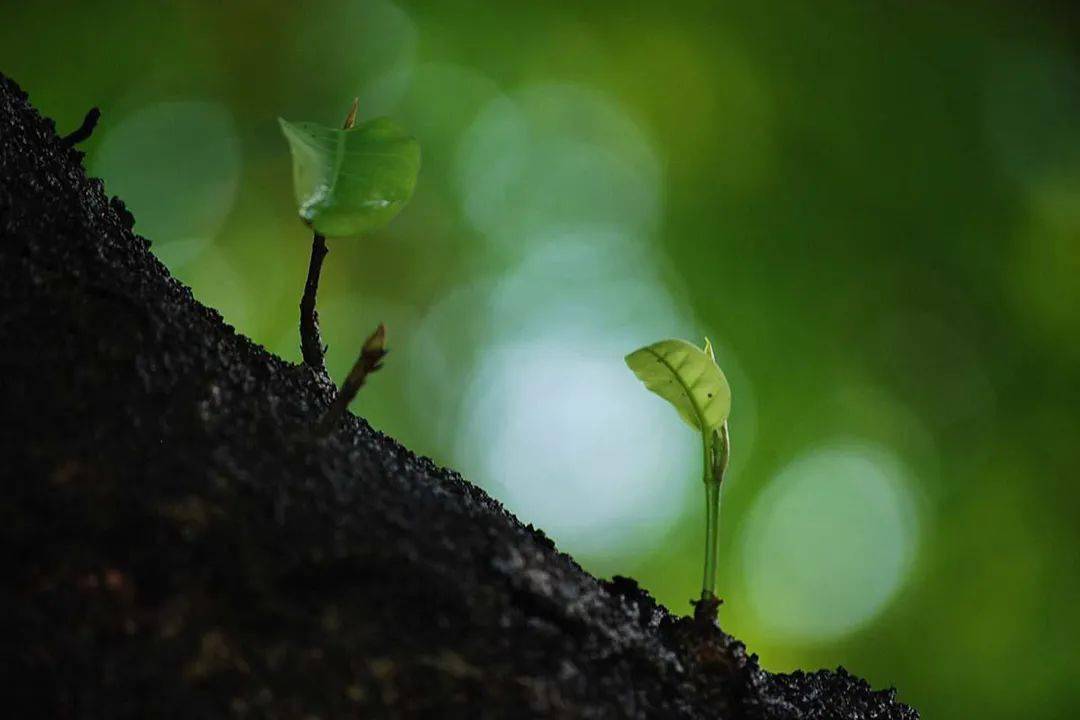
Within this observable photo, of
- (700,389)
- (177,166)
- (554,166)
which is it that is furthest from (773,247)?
(700,389)

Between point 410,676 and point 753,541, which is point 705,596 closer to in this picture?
point 410,676

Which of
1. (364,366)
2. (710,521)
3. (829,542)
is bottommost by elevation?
(364,366)

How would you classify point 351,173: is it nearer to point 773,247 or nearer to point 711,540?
point 711,540

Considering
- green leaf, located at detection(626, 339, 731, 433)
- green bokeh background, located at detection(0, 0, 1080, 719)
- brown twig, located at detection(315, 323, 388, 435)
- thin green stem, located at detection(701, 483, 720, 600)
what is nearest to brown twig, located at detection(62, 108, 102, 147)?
brown twig, located at detection(315, 323, 388, 435)

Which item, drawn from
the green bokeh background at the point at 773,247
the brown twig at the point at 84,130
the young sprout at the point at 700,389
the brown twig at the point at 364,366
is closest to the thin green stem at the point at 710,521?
the young sprout at the point at 700,389

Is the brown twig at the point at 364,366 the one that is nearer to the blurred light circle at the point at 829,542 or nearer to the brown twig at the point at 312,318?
the brown twig at the point at 312,318

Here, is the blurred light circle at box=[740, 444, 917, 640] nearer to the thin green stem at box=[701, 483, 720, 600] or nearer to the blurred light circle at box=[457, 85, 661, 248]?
the blurred light circle at box=[457, 85, 661, 248]

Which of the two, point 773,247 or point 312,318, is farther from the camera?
point 773,247
